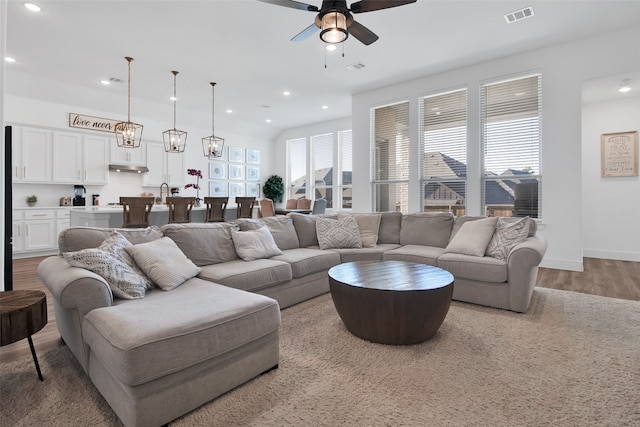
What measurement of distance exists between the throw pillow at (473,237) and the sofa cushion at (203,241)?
2.34m

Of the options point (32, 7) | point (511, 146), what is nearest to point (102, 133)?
point (32, 7)

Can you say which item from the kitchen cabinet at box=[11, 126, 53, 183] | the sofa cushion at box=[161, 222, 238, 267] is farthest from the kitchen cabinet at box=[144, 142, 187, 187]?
the sofa cushion at box=[161, 222, 238, 267]

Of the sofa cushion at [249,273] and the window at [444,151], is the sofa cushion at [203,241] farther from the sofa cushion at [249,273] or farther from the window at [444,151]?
the window at [444,151]

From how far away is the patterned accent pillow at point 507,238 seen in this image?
128 inches

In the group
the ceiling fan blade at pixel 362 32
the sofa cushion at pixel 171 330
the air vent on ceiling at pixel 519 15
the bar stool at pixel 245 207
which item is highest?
the air vent on ceiling at pixel 519 15

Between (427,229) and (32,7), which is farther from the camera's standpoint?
(427,229)

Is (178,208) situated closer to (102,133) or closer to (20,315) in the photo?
(20,315)

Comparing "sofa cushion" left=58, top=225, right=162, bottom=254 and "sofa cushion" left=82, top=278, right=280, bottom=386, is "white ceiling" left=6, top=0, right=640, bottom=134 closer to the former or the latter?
"sofa cushion" left=58, top=225, right=162, bottom=254

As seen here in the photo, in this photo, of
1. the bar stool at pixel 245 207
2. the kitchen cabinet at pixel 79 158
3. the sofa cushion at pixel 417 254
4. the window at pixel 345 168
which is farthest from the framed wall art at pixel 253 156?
the sofa cushion at pixel 417 254

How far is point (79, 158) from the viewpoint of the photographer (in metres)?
6.41

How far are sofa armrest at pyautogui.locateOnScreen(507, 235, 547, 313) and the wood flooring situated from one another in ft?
3.91

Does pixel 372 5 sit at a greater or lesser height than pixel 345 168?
greater

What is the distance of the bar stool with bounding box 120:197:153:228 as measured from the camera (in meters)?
4.10

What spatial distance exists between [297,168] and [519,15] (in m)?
6.72
